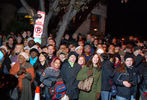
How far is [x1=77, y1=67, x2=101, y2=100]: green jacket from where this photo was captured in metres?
5.32

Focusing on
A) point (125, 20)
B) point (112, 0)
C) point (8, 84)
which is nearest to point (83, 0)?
point (8, 84)

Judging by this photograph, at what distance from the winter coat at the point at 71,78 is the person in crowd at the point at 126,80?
4.05 feet

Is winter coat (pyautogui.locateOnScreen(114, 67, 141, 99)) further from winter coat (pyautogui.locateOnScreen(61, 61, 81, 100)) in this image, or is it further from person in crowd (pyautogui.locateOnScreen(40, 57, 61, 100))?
person in crowd (pyautogui.locateOnScreen(40, 57, 61, 100))

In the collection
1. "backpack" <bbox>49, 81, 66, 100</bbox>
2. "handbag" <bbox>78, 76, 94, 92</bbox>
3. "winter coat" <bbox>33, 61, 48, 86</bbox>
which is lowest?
"backpack" <bbox>49, 81, 66, 100</bbox>

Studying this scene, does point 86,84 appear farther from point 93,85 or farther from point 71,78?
point 71,78

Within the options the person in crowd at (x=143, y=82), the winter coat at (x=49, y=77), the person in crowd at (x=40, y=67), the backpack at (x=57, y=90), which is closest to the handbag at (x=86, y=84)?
the backpack at (x=57, y=90)

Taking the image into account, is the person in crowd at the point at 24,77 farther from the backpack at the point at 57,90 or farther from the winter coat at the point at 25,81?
the backpack at the point at 57,90

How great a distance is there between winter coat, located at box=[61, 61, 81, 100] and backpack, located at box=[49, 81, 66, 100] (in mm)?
197

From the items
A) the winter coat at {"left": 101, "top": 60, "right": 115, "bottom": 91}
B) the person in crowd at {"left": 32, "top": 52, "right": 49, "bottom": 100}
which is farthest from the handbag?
the person in crowd at {"left": 32, "top": 52, "right": 49, "bottom": 100}

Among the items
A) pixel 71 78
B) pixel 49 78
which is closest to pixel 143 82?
pixel 71 78

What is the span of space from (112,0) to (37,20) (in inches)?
654

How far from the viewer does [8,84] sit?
10.3ft

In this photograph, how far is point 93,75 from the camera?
544cm

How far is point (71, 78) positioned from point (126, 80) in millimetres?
1659
